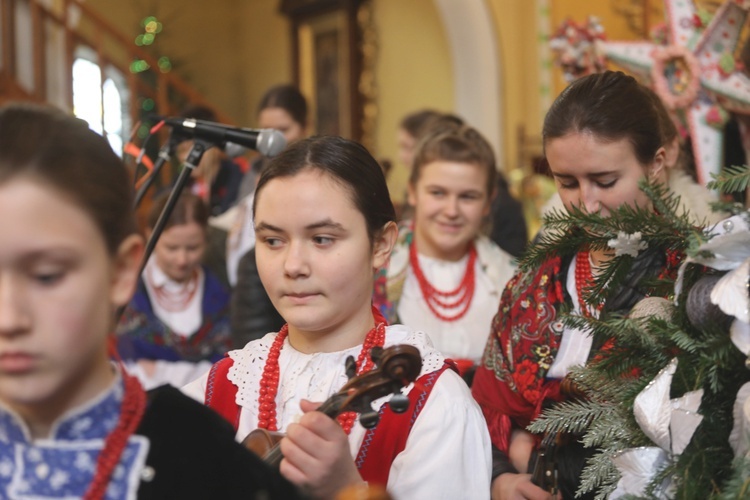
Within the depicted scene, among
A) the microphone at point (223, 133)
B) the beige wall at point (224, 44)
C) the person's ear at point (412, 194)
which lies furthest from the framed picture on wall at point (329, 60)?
the microphone at point (223, 133)

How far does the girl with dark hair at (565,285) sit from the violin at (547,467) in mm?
18

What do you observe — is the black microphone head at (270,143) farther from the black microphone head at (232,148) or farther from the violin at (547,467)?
the violin at (547,467)

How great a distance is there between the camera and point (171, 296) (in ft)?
11.7

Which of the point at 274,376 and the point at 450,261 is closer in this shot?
the point at 274,376

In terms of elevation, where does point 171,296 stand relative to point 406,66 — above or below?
below

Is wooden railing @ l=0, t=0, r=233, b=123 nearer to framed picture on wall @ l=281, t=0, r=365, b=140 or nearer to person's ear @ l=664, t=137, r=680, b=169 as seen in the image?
framed picture on wall @ l=281, t=0, r=365, b=140

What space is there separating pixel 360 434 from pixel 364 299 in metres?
0.24

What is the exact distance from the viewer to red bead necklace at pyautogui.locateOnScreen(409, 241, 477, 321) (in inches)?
113

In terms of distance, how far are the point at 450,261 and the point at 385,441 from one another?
1.45m

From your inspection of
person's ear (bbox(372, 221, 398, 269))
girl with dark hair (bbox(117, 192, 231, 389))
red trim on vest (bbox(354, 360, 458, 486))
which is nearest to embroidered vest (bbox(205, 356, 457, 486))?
red trim on vest (bbox(354, 360, 458, 486))

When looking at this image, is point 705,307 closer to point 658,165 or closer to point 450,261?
point 658,165

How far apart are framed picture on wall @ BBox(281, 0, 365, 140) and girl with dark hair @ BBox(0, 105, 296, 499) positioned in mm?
7693

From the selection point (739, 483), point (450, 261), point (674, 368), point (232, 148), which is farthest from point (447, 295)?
point (739, 483)

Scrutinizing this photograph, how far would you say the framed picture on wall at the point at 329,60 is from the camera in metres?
8.88
